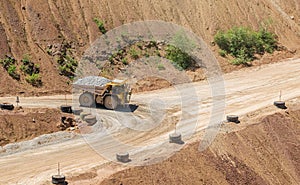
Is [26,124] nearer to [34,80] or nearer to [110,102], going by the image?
[110,102]

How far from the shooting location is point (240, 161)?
2700cm

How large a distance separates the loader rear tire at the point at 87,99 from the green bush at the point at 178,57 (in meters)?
12.5

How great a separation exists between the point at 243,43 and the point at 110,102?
21833mm

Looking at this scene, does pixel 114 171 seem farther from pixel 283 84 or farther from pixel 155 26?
pixel 155 26

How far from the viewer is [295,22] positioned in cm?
5806

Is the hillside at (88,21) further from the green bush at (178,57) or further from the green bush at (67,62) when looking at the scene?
the green bush at (178,57)

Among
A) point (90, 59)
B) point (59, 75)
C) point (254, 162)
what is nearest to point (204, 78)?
point (90, 59)

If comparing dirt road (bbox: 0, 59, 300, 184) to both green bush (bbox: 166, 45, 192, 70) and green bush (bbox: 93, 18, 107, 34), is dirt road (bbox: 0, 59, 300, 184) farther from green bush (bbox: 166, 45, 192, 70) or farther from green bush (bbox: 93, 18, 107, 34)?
green bush (bbox: 93, 18, 107, 34)

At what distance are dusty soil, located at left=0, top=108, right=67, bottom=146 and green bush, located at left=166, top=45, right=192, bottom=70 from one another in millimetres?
15411

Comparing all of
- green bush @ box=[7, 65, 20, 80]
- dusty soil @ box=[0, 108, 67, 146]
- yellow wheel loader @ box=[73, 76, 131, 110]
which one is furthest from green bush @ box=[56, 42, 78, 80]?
dusty soil @ box=[0, 108, 67, 146]

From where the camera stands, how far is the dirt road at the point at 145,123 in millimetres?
24094

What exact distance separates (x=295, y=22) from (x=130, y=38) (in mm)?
23900

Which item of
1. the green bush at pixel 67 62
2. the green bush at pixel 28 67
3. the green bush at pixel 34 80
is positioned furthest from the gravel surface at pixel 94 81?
the green bush at pixel 28 67

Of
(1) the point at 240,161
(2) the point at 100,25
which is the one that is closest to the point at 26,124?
(1) the point at 240,161
